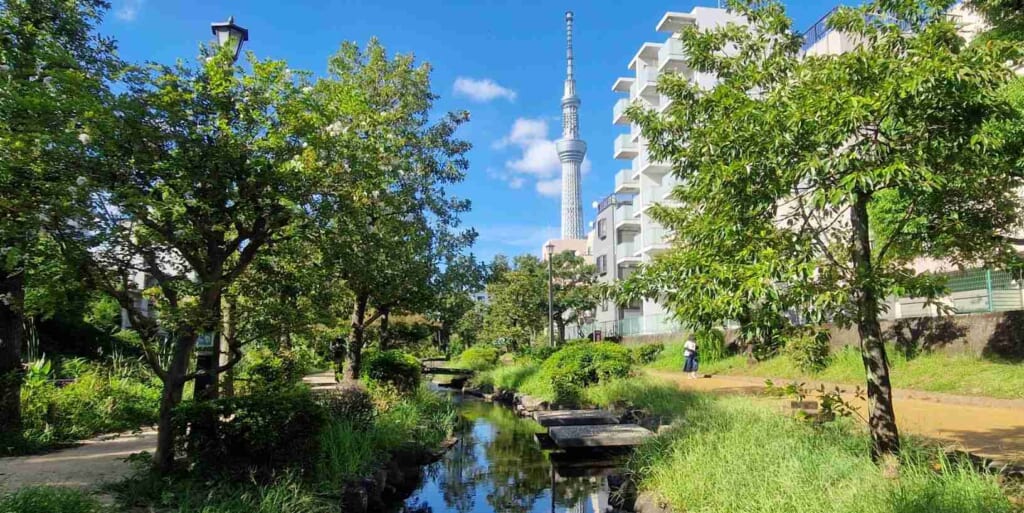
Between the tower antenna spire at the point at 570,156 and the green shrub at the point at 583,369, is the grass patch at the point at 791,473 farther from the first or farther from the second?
the tower antenna spire at the point at 570,156

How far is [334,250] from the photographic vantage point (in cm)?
696

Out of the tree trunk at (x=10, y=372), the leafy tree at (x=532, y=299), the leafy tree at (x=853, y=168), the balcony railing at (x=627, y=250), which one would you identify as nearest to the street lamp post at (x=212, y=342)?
the tree trunk at (x=10, y=372)

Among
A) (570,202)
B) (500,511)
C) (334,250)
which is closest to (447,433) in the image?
(500,511)

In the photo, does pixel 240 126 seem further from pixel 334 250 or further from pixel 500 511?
pixel 500 511

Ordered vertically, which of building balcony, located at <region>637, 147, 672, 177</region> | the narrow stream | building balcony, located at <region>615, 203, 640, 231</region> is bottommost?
the narrow stream

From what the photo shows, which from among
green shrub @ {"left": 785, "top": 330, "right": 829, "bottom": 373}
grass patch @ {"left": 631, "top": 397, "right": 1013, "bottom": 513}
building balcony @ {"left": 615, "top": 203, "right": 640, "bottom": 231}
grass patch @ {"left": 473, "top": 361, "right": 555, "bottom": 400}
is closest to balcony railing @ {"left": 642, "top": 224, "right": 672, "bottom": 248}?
building balcony @ {"left": 615, "top": 203, "right": 640, "bottom": 231}

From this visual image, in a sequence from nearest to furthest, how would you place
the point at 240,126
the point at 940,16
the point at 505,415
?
the point at 940,16, the point at 240,126, the point at 505,415

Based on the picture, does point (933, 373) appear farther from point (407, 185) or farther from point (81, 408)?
point (81, 408)

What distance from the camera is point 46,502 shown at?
15.9 feet

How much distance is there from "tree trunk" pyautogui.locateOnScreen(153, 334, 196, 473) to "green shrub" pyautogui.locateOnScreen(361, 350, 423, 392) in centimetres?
744

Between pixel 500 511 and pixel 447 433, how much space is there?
203 inches

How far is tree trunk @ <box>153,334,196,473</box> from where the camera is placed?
625 centimetres

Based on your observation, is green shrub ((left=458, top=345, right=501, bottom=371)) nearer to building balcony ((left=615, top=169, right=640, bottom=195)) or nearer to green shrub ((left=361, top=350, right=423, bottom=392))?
building balcony ((left=615, top=169, right=640, bottom=195))

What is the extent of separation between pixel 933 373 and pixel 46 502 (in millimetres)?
15960
